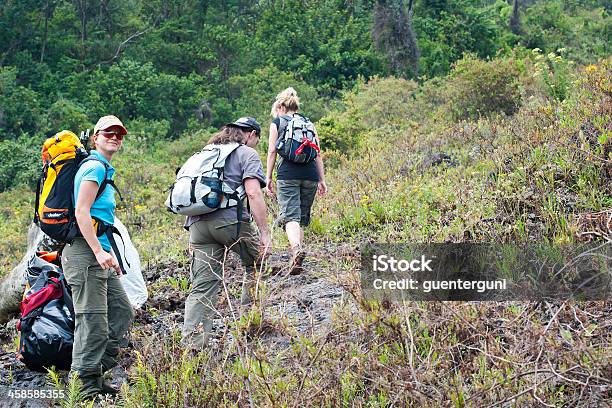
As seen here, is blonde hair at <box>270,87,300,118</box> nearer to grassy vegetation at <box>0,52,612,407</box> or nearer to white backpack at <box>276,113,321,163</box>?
white backpack at <box>276,113,321,163</box>

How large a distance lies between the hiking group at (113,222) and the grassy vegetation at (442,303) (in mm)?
249

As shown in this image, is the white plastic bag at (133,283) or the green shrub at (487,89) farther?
the green shrub at (487,89)

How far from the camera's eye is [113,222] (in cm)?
483

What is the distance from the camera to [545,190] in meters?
6.33

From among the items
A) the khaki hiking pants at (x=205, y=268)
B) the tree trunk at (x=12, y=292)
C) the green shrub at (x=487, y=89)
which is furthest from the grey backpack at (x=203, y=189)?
the green shrub at (x=487, y=89)

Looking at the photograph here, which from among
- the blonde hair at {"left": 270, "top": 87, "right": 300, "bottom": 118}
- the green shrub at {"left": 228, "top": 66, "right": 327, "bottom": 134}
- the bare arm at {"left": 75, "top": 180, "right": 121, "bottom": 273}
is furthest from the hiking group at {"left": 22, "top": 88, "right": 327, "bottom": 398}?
the green shrub at {"left": 228, "top": 66, "right": 327, "bottom": 134}

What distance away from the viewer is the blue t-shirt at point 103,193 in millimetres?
4590

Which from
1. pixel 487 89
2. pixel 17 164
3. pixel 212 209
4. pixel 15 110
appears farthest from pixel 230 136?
pixel 15 110

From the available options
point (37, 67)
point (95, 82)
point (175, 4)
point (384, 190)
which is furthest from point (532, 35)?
point (384, 190)

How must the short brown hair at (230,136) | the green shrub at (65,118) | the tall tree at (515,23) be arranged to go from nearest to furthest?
the short brown hair at (230,136) < the green shrub at (65,118) < the tall tree at (515,23)

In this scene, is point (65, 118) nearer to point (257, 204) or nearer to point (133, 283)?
point (133, 283)

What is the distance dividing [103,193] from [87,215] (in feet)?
0.94

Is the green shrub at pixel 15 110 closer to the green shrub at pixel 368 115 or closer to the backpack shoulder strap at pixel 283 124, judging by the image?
the green shrub at pixel 368 115

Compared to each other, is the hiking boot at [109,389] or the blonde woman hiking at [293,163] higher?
the blonde woman hiking at [293,163]
